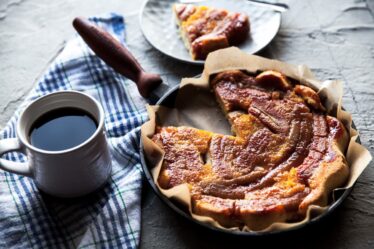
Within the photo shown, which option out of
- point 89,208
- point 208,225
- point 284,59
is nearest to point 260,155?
point 208,225

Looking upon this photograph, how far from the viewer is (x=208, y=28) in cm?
164

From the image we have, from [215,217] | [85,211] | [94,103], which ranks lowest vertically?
[85,211]

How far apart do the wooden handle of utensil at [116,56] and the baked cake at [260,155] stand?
195mm

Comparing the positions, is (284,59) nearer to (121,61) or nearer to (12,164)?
(121,61)

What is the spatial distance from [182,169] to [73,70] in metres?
0.58

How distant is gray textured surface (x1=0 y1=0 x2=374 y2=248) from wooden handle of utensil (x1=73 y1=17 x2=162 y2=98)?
156 mm

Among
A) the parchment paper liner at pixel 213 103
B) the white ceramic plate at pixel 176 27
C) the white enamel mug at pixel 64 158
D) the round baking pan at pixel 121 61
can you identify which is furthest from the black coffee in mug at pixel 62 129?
the white ceramic plate at pixel 176 27

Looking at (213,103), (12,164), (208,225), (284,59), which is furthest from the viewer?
(284,59)

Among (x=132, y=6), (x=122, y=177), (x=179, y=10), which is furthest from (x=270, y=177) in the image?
(x=132, y=6)

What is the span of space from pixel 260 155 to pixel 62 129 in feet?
1.47

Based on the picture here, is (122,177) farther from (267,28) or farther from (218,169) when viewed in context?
(267,28)

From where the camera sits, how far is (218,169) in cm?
118

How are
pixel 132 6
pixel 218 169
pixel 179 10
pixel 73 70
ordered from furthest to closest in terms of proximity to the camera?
pixel 132 6, pixel 179 10, pixel 73 70, pixel 218 169

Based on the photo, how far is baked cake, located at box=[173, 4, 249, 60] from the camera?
1566mm
